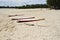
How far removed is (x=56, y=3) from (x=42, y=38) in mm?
15534

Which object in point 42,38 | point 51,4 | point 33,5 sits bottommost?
point 33,5

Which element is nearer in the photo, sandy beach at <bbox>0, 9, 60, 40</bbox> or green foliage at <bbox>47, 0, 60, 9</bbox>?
sandy beach at <bbox>0, 9, 60, 40</bbox>

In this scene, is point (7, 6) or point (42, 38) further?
point (7, 6)

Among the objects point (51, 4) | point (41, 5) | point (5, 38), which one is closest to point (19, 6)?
point (41, 5)

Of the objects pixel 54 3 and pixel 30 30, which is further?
pixel 54 3

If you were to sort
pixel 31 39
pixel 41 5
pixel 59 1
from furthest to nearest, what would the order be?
pixel 41 5 → pixel 59 1 → pixel 31 39

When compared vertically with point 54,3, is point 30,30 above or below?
above

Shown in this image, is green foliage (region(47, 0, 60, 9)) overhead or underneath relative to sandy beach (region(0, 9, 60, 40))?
underneath

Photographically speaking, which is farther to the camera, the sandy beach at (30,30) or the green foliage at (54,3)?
the green foliage at (54,3)

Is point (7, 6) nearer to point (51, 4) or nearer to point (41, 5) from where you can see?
point (41, 5)

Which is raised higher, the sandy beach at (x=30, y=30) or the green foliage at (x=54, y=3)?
A: the sandy beach at (x=30, y=30)

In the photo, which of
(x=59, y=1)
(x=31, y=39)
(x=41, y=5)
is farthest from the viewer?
(x=41, y=5)

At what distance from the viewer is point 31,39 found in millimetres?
5227

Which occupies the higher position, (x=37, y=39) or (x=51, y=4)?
(x=37, y=39)
